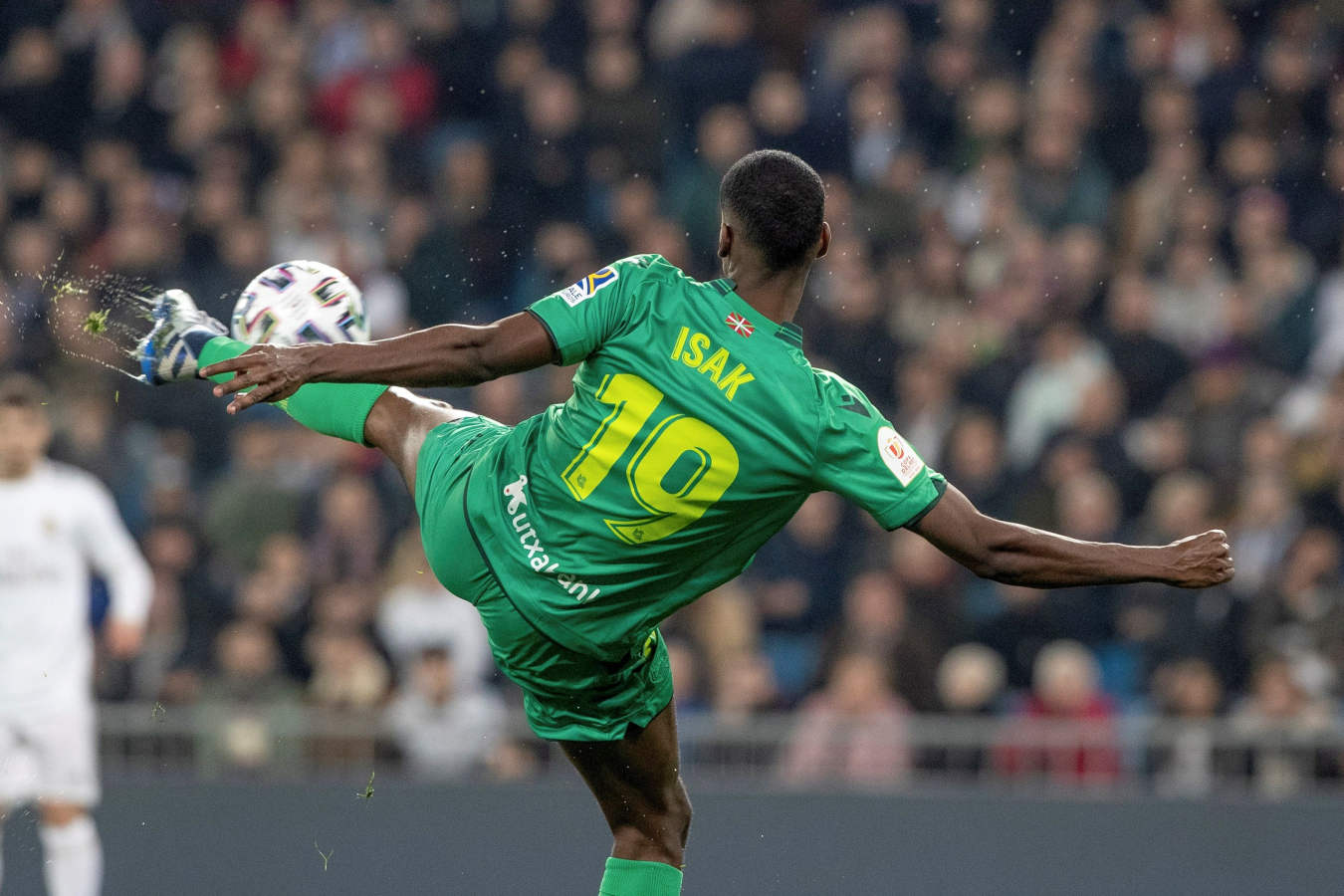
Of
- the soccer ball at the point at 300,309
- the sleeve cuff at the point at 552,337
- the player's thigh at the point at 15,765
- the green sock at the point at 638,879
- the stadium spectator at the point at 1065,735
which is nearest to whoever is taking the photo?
the sleeve cuff at the point at 552,337

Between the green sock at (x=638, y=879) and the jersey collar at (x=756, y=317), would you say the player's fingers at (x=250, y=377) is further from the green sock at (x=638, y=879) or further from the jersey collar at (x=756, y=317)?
the green sock at (x=638, y=879)

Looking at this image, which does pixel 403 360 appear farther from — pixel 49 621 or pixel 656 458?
pixel 49 621

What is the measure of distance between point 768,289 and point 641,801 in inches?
59.5

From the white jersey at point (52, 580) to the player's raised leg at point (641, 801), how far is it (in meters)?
3.13

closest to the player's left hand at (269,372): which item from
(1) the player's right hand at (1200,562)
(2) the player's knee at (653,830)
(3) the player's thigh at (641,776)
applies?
(3) the player's thigh at (641,776)

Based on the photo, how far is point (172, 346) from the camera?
5301 mm

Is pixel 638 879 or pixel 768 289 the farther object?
pixel 638 879

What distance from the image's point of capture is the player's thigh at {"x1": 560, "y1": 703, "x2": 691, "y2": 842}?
5.18 metres

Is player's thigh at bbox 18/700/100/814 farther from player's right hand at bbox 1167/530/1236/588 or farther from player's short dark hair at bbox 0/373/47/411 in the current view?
player's right hand at bbox 1167/530/1236/588

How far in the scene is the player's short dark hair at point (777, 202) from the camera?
177 inches

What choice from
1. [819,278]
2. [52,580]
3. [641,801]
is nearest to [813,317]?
[819,278]

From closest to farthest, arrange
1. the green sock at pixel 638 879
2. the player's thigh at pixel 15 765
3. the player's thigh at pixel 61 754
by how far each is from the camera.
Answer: the green sock at pixel 638 879, the player's thigh at pixel 61 754, the player's thigh at pixel 15 765

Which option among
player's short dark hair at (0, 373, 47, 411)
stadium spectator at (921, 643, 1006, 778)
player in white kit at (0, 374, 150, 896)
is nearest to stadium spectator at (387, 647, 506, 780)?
player in white kit at (0, 374, 150, 896)

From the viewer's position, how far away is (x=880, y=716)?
8.51 meters
